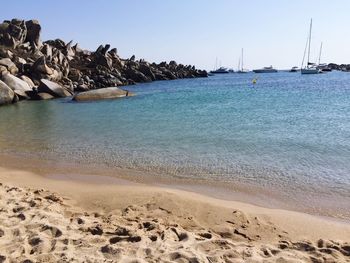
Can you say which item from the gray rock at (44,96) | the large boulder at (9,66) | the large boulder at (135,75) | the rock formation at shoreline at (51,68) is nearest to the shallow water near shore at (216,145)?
the gray rock at (44,96)

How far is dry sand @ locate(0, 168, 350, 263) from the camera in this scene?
15.7 feet

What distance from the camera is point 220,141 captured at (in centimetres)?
1327

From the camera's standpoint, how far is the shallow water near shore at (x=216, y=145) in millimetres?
8805

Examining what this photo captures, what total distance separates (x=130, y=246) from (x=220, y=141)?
8573 millimetres

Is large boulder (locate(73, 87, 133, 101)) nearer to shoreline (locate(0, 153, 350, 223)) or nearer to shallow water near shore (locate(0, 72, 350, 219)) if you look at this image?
shallow water near shore (locate(0, 72, 350, 219))

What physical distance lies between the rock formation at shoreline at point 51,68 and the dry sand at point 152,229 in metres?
22.8

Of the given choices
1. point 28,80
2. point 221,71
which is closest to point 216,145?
point 28,80

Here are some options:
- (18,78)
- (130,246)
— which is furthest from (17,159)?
(18,78)

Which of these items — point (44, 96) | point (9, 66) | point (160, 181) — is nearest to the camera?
point (160, 181)

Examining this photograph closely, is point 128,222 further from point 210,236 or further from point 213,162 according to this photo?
point 213,162

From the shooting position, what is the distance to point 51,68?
3938 cm

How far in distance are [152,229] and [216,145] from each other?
7194 millimetres

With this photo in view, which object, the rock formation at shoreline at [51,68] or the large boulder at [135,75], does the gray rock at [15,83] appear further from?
the large boulder at [135,75]

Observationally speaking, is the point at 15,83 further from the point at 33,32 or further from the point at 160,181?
the point at 160,181
